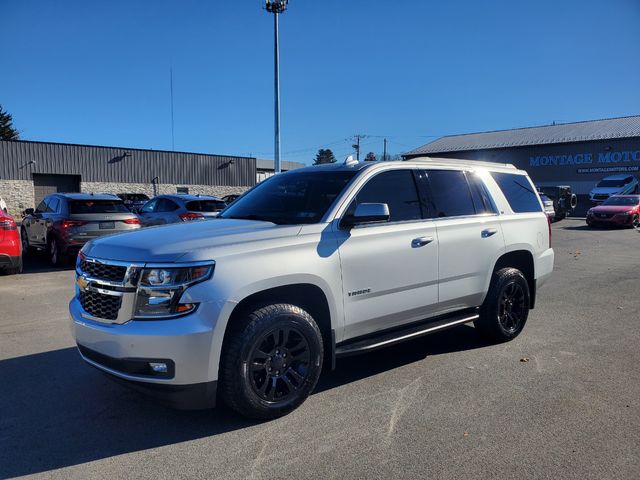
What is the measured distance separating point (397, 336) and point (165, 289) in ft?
6.66

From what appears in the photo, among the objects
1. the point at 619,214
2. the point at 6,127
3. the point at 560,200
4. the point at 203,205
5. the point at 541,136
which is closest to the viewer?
the point at 203,205

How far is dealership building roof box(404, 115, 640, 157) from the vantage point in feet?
143

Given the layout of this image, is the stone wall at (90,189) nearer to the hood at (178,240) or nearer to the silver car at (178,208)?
the silver car at (178,208)

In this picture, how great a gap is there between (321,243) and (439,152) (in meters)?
52.8

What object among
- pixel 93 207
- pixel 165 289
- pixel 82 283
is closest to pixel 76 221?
pixel 93 207

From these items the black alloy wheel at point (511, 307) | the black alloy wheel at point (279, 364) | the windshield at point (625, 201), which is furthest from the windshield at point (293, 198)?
the windshield at point (625, 201)

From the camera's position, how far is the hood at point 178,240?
3.39 metres

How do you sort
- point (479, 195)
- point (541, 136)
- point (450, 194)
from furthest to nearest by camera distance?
point (541, 136) → point (479, 195) → point (450, 194)

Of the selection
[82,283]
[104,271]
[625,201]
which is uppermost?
[625,201]

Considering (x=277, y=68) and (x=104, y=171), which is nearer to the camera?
(x=277, y=68)

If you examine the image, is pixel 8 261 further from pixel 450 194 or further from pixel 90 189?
pixel 90 189

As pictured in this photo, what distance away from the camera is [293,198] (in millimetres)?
4676

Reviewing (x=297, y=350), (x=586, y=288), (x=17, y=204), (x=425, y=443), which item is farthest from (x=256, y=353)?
(x=17, y=204)

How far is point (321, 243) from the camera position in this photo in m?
3.90
